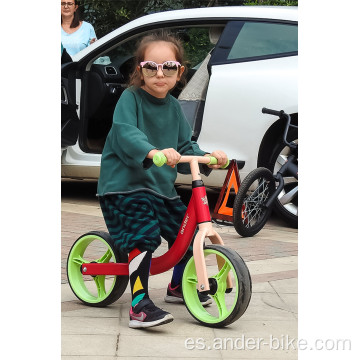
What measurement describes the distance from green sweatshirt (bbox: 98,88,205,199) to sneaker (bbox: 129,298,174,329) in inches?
21.2

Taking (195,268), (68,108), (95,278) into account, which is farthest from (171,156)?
(68,108)

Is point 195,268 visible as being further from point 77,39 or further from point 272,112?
point 77,39

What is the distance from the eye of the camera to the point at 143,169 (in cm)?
387

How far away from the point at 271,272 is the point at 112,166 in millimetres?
1488

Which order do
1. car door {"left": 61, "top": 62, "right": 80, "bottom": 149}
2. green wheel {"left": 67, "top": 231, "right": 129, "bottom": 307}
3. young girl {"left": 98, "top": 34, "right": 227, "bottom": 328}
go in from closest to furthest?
young girl {"left": 98, "top": 34, "right": 227, "bottom": 328}
green wheel {"left": 67, "top": 231, "right": 129, "bottom": 307}
car door {"left": 61, "top": 62, "right": 80, "bottom": 149}

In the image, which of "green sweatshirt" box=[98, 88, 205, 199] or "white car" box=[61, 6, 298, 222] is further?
"white car" box=[61, 6, 298, 222]

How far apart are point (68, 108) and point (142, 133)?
362cm

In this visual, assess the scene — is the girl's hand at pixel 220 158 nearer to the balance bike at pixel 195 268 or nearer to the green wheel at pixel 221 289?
the balance bike at pixel 195 268

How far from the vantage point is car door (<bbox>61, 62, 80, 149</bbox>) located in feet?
23.8

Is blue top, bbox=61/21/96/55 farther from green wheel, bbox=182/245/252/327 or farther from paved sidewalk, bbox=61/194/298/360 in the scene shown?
green wheel, bbox=182/245/252/327

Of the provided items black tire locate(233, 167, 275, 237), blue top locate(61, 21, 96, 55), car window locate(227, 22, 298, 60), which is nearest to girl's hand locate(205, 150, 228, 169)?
black tire locate(233, 167, 275, 237)

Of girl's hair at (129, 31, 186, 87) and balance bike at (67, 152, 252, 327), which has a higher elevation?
girl's hair at (129, 31, 186, 87)
